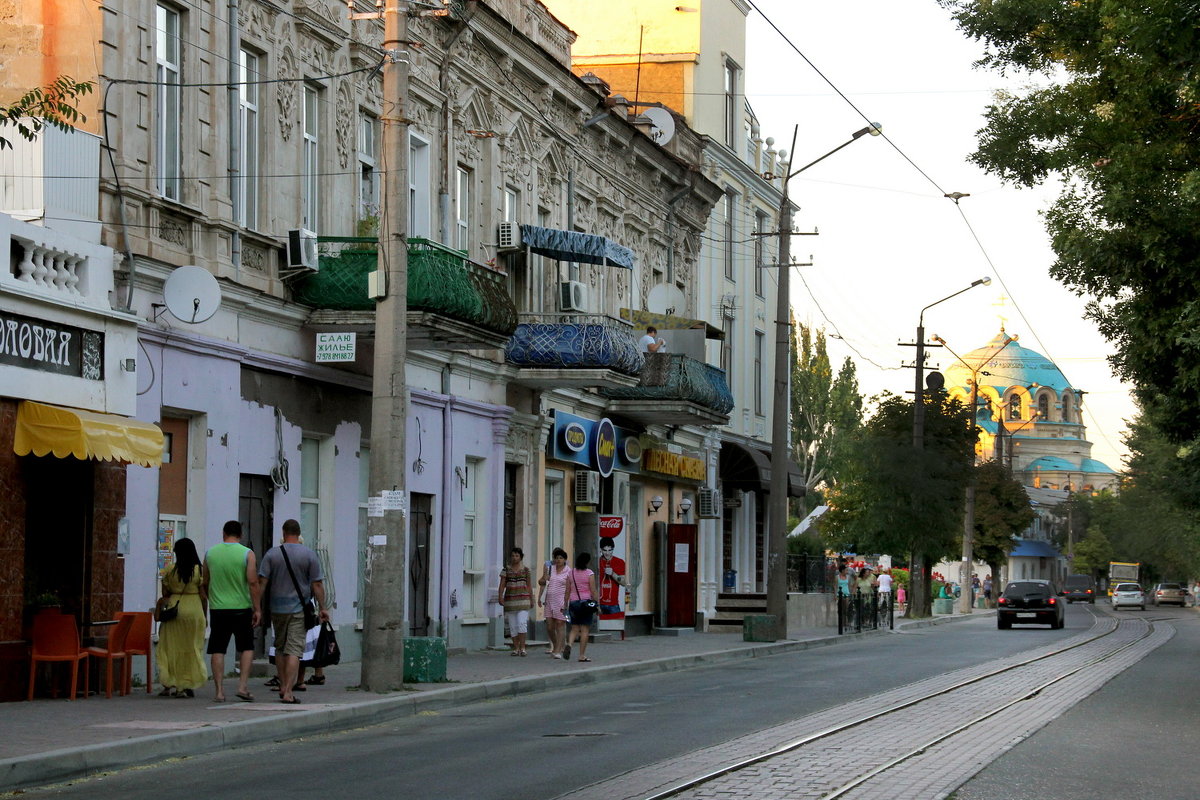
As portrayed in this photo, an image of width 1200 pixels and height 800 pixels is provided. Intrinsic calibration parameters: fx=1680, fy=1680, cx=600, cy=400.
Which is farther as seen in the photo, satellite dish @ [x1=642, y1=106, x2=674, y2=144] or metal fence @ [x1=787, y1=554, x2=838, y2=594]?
metal fence @ [x1=787, y1=554, x2=838, y2=594]

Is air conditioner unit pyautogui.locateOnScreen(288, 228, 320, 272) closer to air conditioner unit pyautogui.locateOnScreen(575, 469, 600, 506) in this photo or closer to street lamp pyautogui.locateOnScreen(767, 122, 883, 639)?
air conditioner unit pyautogui.locateOnScreen(575, 469, 600, 506)

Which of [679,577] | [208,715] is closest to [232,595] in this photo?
[208,715]

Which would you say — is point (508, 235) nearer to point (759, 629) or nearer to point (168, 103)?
point (759, 629)

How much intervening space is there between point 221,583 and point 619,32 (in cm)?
2846

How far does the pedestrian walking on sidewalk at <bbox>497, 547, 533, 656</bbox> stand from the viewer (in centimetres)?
2570

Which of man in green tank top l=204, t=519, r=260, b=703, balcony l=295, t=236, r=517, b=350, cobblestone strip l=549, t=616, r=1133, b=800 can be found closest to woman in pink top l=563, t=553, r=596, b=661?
balcony l=295, t=236, r=517, b=350

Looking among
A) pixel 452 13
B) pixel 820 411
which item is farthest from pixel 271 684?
pixel 820 411

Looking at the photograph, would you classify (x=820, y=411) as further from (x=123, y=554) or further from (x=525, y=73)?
(x=123, y=554)

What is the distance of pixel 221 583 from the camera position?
16.3 meters

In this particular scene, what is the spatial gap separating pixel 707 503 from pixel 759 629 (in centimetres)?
814

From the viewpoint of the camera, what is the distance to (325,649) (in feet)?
56.7

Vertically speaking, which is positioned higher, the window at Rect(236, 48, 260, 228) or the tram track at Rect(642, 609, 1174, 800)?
the window at Rect(236, 48, 260, 228)

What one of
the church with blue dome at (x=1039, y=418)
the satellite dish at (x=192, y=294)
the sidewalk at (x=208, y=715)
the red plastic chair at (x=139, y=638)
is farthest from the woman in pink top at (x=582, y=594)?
the church with blue dome at (x=1039, y=418)

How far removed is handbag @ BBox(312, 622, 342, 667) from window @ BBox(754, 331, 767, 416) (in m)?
29.8
